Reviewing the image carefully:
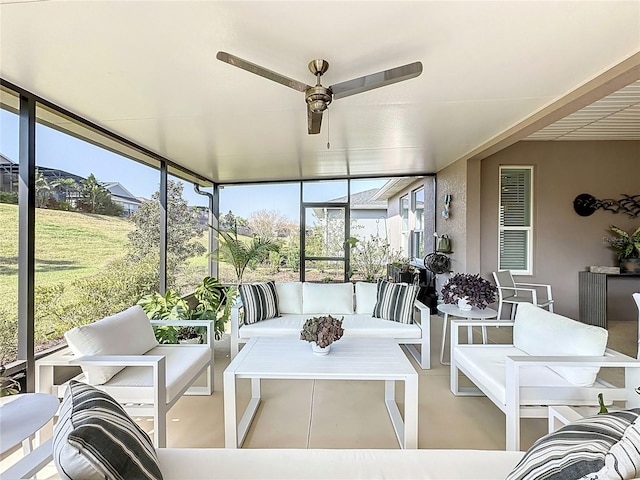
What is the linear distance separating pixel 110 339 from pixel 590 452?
2522 mm

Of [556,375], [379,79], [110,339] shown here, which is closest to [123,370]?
[110,339]

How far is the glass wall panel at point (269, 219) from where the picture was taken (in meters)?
6.51

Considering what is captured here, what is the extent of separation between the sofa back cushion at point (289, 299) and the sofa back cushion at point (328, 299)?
0.06 meters

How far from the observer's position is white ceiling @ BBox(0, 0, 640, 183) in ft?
5.34

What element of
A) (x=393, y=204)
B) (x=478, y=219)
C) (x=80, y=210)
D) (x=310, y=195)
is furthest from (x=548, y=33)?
(x=393, y=204)

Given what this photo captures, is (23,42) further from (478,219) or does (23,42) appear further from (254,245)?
(478,219)

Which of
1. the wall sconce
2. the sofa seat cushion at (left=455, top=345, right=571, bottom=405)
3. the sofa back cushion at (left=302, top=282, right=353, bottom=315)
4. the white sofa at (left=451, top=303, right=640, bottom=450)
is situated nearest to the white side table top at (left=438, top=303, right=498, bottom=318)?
the sofa seat cushion at (left=455, top=345, right=571, bottom=405)

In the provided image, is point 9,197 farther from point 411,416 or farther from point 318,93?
point 411,416

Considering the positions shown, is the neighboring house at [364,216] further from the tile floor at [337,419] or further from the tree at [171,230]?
the tile floor at [337,419]

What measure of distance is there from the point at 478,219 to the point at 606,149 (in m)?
2.36

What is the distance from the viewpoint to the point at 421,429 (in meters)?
2.30

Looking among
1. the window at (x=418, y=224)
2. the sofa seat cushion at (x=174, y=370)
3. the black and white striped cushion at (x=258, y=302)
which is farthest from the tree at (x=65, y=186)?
the window at (x=418, y=224)

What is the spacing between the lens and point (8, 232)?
7.64 feet

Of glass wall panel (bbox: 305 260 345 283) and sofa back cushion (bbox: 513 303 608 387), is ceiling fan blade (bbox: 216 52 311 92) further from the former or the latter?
glass wall panel (bbox: 305 260 345 283)
